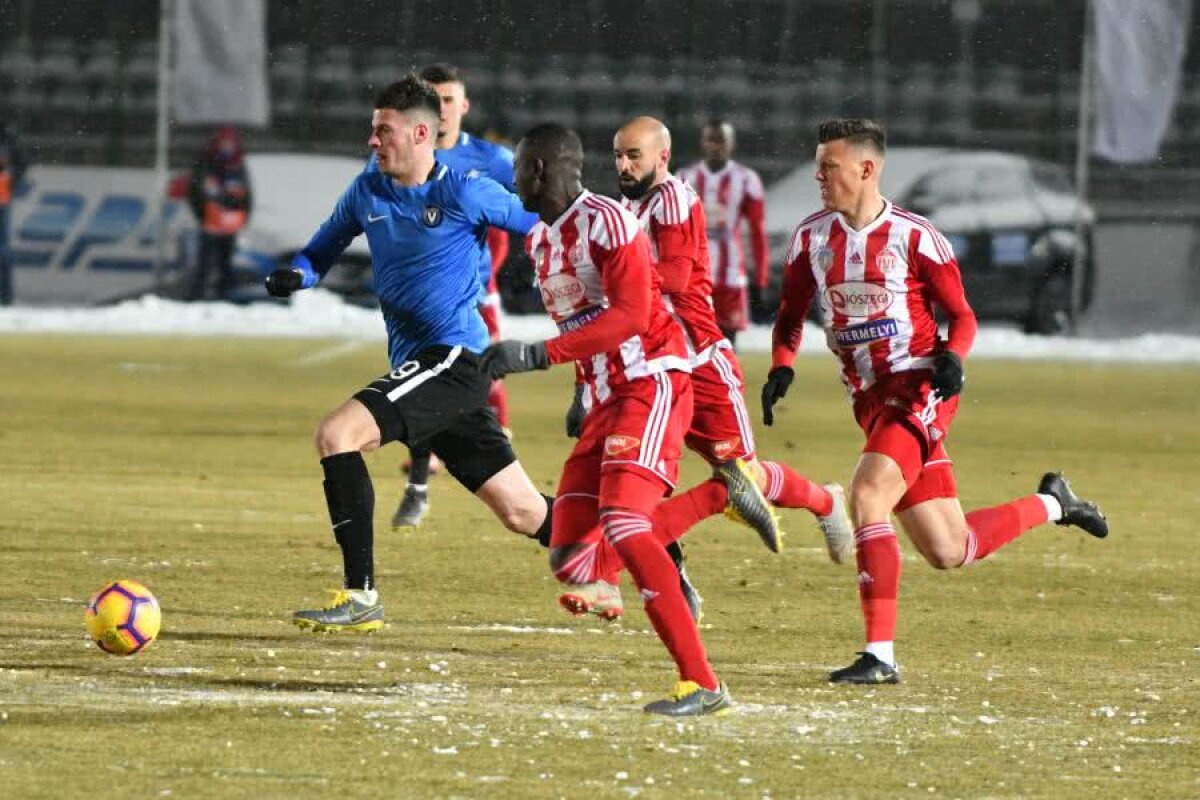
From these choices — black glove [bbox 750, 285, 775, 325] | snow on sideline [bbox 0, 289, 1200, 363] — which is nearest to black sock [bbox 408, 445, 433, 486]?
snow on sideline [bbox 0, 289, 1200, 363]

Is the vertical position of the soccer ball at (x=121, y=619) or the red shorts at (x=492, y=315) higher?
the soccer ball at (x=121, y=619)

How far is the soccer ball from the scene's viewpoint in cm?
820

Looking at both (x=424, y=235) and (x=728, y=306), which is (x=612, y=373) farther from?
(x=728, y=306)

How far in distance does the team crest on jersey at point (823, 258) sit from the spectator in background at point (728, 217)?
1119cm

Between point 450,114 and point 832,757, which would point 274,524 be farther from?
point 832,757

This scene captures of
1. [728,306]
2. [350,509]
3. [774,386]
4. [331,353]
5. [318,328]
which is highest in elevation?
[774,386]

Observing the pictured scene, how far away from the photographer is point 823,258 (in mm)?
8719

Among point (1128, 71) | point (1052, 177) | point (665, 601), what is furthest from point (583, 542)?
point (1128, 71)

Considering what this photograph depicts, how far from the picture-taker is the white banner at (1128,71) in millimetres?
26312

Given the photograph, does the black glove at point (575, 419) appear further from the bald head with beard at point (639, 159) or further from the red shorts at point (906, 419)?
the red shorts at point (906, 419)

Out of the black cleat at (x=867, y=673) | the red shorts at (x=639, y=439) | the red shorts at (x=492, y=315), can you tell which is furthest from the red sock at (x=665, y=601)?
the red shorts at (x=492, y=315)

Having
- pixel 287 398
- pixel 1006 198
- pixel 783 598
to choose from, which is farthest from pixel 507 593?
pixel 1006 198

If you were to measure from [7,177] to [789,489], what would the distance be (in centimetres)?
1798

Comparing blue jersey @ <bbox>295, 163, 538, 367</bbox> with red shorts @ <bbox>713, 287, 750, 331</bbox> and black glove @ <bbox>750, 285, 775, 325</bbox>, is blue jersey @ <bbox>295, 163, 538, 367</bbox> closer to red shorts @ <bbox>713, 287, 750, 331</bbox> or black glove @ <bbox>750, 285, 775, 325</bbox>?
red shorts @ <bbox>713, 287, 750, 331</bbox>
